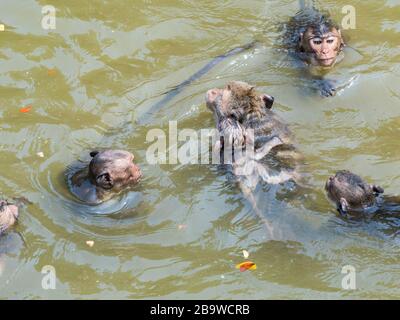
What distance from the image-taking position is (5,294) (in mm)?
7156

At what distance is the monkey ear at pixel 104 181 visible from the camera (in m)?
8.20

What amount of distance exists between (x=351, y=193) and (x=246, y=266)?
1546mm

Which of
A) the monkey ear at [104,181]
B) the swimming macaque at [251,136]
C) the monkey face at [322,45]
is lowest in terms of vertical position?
the monkey ear at [104,181]

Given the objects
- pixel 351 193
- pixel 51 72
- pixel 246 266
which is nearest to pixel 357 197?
pixel 351 193

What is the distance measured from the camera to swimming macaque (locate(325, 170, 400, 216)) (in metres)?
7.86

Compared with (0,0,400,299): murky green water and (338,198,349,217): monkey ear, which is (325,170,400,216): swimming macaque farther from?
(0,0,400,299): murky green water

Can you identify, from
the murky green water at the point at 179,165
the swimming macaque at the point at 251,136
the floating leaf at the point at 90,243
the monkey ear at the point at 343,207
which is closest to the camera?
the murky green water at the point at 179,165

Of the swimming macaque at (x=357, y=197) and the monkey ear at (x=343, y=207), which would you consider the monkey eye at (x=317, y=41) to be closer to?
the swimming macaque at (x=357, y=197)

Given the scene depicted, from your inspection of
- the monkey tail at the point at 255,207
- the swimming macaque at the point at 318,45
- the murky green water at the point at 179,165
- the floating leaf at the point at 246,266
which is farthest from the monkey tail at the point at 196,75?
→ the floating leaf at the point at 246,266

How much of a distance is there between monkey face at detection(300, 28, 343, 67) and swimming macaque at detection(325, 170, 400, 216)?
254 centimetres

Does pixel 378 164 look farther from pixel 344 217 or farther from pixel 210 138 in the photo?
pixel 210 138

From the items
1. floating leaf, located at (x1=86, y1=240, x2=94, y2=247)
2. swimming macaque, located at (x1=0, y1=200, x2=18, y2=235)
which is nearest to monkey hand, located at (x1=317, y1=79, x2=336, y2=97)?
floating leaf, located at (x1=86, y1=240, x2=94, y2=247)

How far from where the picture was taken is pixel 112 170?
8.15 meters
